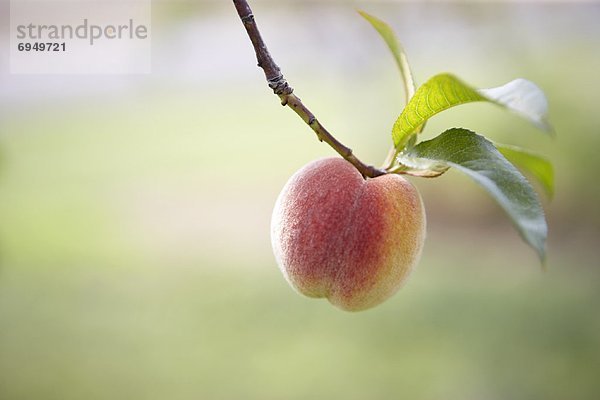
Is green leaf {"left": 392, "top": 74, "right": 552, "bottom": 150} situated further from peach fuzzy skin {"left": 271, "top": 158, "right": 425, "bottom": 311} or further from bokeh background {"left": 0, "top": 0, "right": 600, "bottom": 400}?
bokeh background {"left": 0, "top": 0, "right": 600, "bottom": 400}

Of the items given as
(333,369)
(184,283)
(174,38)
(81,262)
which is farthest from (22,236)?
(333,369)

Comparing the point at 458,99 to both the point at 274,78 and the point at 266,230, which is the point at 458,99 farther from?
the point at 266,230

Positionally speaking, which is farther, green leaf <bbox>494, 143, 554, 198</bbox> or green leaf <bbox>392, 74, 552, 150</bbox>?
green leaf <bbox>494, 143, 554, 198</bbox>

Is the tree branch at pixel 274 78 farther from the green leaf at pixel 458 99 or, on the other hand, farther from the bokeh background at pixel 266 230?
the bokeh background at pixel 266 230

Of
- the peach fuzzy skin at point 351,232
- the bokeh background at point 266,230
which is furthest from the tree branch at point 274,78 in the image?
the bokeh background at point 266,230

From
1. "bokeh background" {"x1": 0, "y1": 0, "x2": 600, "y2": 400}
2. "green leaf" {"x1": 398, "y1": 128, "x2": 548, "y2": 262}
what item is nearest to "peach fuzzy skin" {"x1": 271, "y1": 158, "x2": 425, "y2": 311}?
"green leaf" {"x1": 398, "y1": 128, "x2": 548, "y2": 262}

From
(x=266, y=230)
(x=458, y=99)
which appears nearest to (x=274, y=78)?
(x=458, y=99)

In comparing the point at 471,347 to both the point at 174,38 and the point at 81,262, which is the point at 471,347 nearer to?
the point at 81,262
